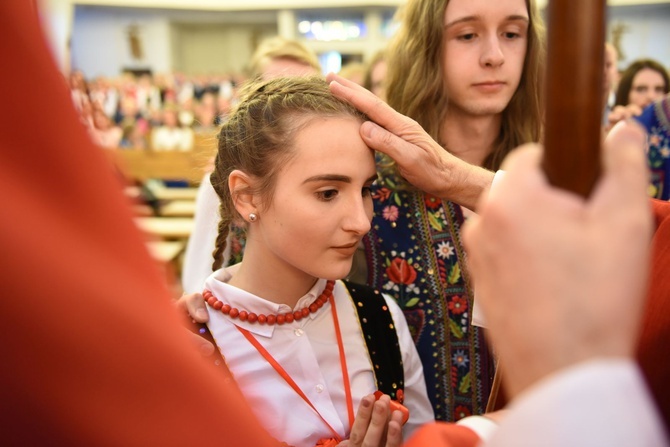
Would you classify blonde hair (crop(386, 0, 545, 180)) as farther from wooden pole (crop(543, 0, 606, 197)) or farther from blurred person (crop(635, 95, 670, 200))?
wooden pole (crop(543, 0, 606, 197))

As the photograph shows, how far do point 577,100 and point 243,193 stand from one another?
103 centimetres

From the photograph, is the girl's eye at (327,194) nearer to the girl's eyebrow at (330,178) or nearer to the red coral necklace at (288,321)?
the girl's eyebrow at (330,178)

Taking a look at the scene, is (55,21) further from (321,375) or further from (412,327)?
(412,327)

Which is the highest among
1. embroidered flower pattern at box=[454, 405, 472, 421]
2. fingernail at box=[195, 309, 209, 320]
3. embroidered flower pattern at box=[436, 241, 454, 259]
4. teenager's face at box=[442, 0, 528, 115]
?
teenager's face at box=[442, 0, 528, 115]

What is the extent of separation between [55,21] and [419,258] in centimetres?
138

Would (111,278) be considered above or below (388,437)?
above

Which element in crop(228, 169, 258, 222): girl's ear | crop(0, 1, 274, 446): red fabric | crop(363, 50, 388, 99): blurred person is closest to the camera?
crop(0, 1, 274, 446): red fabric

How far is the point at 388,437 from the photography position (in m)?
1.09

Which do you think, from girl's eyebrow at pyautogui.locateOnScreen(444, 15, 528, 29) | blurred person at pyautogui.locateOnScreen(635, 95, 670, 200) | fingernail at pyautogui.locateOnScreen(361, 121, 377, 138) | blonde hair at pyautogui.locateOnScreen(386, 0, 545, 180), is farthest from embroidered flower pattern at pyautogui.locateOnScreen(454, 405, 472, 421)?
blurred person at pyautogui.locateOnScreen(635, 95, 670, 200)

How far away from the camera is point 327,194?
1.32 meters

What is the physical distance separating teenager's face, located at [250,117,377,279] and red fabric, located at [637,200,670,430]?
60 cm

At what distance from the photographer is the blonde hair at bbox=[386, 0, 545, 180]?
189 centimetres

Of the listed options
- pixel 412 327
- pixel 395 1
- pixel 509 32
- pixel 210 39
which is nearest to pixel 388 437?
pixel 412 327

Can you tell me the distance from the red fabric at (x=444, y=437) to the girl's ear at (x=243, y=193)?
85 centimetres
